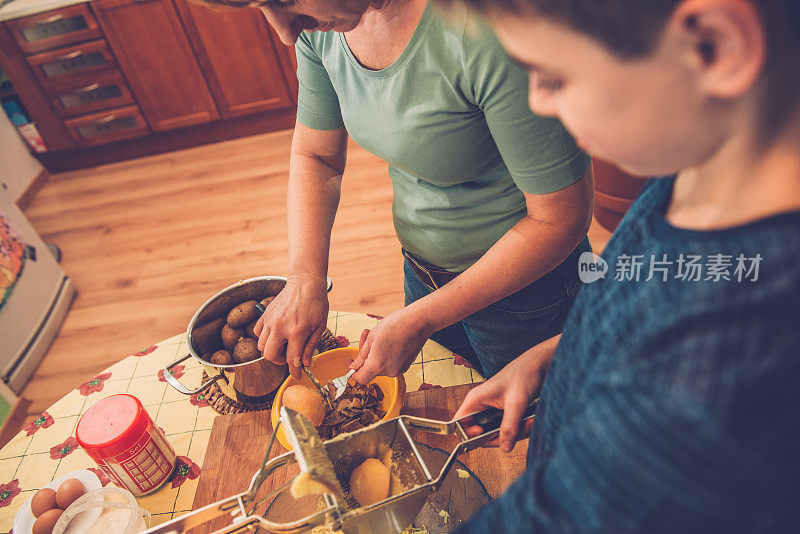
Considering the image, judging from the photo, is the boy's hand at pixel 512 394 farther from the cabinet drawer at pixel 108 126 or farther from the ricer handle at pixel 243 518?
the cabinet drawer at pixel 108 126

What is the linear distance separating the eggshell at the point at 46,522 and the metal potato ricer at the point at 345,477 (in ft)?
0.99

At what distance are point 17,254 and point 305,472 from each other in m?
2.26

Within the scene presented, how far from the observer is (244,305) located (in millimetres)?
935

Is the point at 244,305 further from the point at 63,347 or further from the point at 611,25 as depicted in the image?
the point at 63,347

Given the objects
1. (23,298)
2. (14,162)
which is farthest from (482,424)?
(14,162)

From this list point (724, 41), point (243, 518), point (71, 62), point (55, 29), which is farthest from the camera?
point (71, 62)

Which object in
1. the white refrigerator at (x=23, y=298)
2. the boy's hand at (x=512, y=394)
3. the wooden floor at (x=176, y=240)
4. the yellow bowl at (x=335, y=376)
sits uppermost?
the boy's hand at (x=512, y=394)

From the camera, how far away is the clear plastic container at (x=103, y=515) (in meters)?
0.73

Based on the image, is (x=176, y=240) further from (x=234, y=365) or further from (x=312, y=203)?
(x=234, y=365)

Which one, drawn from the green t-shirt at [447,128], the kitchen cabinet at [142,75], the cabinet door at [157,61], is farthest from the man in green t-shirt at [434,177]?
the cabinet door at [157,61]

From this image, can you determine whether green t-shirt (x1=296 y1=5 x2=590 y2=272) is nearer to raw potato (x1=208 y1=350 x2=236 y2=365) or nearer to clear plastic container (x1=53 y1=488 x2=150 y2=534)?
raw potato (x1=208 y1=350 x2=236 y2=365)

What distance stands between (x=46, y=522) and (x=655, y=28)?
0.92m

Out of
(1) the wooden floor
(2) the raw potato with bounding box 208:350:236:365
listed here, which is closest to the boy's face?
(2) the raw potato with bounding box 208:350:236:365

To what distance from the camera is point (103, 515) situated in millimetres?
750
